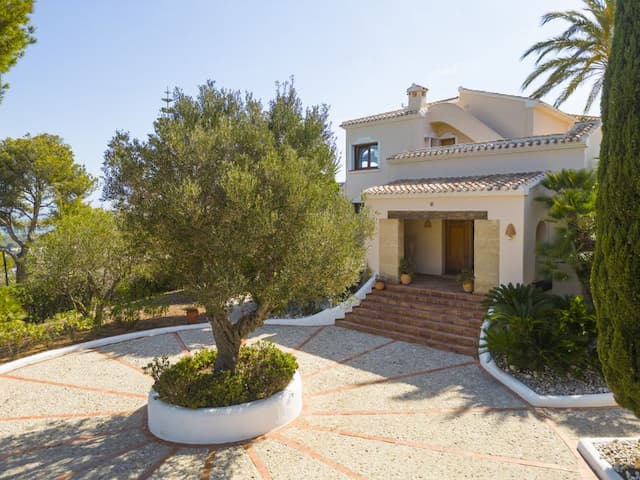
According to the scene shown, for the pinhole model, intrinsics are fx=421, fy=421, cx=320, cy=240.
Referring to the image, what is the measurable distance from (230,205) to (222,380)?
13.1 ft

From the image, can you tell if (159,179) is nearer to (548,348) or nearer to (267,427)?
(267,427)

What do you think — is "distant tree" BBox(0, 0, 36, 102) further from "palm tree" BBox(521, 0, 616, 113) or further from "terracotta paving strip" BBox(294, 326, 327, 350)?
"palm tree" BBox(521, 0, 616, 113)

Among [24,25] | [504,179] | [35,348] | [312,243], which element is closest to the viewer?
[312,243]

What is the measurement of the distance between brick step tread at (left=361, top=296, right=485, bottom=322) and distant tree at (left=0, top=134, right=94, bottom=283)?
76.3 feet

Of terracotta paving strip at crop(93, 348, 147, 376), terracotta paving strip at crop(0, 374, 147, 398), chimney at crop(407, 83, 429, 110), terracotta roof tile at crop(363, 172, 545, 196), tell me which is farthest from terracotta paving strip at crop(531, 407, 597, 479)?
chimney at crop(407, 83, 429, 110)

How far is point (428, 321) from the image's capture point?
15469 millimetres

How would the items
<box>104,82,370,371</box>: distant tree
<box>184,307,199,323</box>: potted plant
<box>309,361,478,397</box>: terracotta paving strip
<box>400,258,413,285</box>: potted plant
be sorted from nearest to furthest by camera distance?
<box>104,82,370,371</box>: distant tree → <box>309,361,478,397</box>: terracotta paving strip → <box>184,307,199,323</box>: potted plant → <box>400,258,413,285</box>: potted plant

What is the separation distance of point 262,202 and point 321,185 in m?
1.92

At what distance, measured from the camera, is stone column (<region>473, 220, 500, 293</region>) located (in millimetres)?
15508

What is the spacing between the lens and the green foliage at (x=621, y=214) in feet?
21.0

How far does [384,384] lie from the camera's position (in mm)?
11047

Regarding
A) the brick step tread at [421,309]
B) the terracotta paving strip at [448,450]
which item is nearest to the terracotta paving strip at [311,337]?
the brick step tread at [421,309]

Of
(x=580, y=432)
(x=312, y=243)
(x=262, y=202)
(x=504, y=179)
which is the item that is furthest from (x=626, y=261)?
(x=504, y=179)

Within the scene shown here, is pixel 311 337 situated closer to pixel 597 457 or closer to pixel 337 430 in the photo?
pixel 337 430
